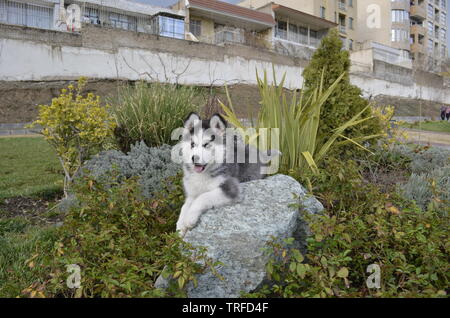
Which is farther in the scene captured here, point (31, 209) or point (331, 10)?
point (331, 10)

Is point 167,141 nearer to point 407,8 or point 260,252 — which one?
point 260,252

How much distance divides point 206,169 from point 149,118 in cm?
305

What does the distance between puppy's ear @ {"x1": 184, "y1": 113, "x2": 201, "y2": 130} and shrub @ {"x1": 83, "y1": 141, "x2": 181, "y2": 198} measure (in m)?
1.05

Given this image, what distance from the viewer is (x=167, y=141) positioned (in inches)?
237

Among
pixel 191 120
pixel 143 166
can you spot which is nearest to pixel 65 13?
pixel 143 166

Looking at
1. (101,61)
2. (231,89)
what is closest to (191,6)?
(231,89)

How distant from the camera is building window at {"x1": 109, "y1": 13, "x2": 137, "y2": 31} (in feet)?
92.4

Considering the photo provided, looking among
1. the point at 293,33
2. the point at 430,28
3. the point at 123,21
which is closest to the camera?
the point at 123,21

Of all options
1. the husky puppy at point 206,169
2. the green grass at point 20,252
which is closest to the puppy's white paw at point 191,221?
the husky puppy at point 206,169

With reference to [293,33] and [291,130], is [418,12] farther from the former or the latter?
[291,130]

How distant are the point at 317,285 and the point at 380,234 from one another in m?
0.81

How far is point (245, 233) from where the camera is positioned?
268 centimetres

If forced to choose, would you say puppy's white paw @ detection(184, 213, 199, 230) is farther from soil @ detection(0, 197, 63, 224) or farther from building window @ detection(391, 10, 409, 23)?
building window @ detection(391, 10, 409, 23)

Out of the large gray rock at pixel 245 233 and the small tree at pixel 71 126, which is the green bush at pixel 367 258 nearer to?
the large gray rock at pixel 245 233
